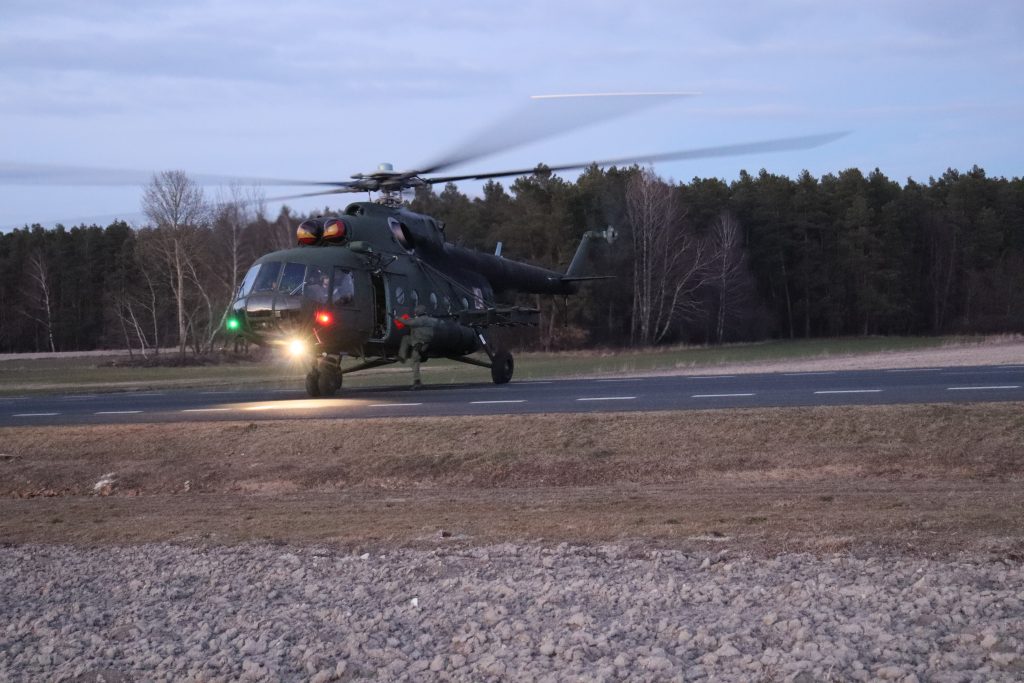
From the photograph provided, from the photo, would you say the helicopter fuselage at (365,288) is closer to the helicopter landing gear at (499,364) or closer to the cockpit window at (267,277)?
the cockpit window at (267,277)

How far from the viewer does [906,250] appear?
76.3 meters

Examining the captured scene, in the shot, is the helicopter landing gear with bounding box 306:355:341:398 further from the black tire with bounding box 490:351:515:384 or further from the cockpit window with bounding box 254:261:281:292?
the black tire with bounding box 490:351:515:384

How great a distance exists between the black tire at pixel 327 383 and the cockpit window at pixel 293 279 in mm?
2180

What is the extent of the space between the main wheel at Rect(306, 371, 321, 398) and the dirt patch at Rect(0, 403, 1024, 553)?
599 centimetres

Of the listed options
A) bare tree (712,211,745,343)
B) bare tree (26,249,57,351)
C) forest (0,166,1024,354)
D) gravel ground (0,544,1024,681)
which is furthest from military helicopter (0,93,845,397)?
bare tree (26,249,57,351)

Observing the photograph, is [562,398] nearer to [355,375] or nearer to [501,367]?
[501,367]

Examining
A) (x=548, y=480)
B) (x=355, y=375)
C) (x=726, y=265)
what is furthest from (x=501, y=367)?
(x=726, y=265)

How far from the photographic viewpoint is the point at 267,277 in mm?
19625

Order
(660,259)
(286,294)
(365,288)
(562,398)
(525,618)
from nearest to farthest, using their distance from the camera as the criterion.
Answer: (525,618) → (562,398) → (286,294) → (365,288) → (660,259)

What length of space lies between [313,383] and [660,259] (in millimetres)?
40303

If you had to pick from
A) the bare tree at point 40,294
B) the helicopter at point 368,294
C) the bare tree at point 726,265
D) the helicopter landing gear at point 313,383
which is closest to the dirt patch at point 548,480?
the helicopter at point 368,294

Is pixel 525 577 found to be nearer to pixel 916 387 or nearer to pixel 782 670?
pixel 782 670

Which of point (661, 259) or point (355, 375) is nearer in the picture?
point (355, 375)

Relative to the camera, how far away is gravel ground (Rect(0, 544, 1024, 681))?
16.9 ft
